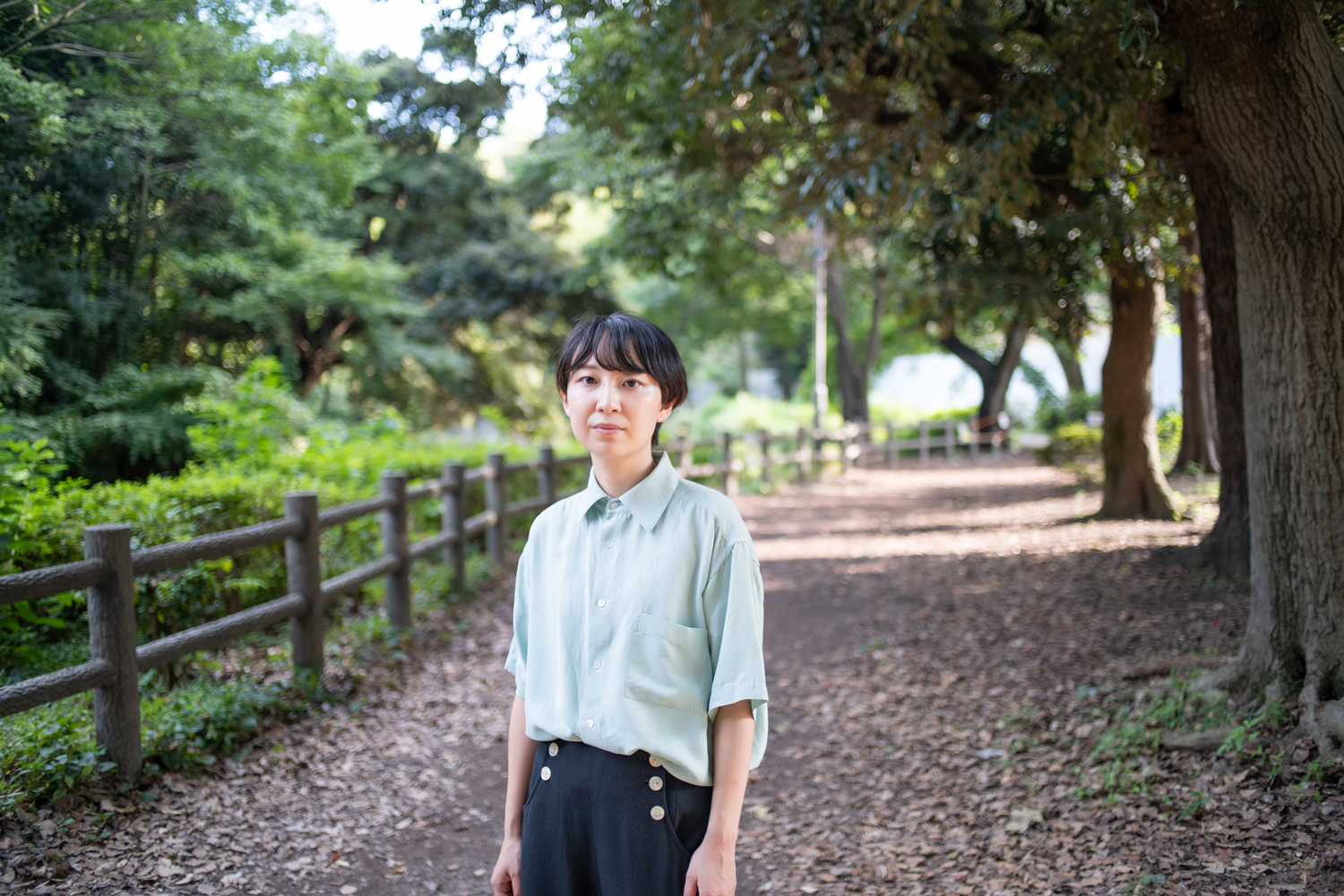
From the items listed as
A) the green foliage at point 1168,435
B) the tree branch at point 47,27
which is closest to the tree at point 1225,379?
the tree branch at point 47,27

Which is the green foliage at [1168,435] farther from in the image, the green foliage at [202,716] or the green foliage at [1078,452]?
the green foliage at [202,716]

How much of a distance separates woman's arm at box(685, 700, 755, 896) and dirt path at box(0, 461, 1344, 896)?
1990mm

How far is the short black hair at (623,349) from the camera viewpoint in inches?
67.8

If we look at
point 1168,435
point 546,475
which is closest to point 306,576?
point 546,475

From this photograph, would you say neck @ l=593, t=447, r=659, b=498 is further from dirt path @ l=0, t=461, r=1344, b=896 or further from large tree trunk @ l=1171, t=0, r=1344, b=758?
large tree trunk @ l=1171, t=0, r=1344, b=758

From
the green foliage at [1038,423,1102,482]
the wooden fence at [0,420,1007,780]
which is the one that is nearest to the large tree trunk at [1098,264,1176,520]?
the green foliage at [1038,423,1102,482]

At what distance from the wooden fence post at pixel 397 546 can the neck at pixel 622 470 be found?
465 centimetres

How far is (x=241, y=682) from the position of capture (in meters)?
4.75

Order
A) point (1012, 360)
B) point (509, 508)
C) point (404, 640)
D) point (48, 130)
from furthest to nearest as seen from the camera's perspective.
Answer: point (1012, 360) < point (509, 508) < point (404, 640) < point (48, 130)

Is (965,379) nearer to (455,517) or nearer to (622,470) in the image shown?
(455,517)

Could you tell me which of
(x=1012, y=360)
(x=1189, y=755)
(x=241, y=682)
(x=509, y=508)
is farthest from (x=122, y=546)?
(x=1012, y=360)

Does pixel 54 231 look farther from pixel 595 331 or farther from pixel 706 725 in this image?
pixel 706 725

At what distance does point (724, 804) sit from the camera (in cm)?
164

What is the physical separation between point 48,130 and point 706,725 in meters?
4.62
